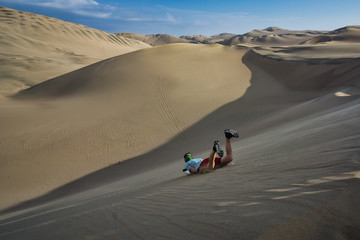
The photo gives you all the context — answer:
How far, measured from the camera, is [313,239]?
53.0 inches

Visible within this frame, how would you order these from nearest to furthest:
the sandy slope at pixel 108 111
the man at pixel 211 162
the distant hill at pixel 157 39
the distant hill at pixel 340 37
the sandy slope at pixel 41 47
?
the man at pixel 211 162, the sandy slope at pixel 108 111, the sandy slope at pixel 41 47, the distant hill at pixel 340 37, the distant hill at pixel 157 39

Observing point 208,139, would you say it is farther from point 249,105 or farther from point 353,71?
point 353,71

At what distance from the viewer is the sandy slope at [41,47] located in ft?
80.8

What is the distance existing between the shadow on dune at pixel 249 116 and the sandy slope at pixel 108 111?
0.48 meters

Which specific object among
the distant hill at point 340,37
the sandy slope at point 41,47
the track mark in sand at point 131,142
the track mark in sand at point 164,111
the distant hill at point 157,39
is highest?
the distant hill at point 157,39

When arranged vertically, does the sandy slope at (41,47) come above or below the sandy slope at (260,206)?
above

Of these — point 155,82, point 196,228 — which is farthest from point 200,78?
point 196,228

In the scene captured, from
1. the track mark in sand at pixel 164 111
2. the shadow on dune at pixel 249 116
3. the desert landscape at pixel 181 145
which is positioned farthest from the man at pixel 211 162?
the track mark in sand at pixel 164 111

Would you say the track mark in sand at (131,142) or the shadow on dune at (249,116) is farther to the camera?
the track mark in sand at (131,142)

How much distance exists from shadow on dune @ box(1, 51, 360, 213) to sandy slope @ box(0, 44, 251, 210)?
0.48 metres

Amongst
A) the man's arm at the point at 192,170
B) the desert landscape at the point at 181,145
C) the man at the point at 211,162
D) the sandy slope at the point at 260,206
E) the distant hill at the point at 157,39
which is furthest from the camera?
the distant hill at the point at 157,39

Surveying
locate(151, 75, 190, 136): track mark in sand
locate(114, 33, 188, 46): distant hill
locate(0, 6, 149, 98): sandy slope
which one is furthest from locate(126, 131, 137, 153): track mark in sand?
locate(114, 33, 188, 46): distant hill

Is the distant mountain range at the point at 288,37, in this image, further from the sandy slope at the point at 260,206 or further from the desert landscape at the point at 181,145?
the sandy slope at the point at 260,206

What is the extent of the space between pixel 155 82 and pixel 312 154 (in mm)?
12940
